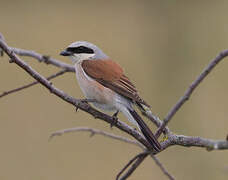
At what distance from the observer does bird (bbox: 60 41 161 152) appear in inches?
72.1

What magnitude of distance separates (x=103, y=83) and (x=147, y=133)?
0.53 meters

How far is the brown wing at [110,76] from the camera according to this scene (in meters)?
1.87

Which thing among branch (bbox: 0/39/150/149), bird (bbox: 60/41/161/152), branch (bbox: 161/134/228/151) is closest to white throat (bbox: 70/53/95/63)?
bird (bbox: 60/41/161/152)

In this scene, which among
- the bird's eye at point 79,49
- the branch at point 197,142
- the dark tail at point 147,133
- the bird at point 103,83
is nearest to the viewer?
the branch at point 197,142

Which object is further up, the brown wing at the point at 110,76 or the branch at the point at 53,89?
the branch at the point at 53,89

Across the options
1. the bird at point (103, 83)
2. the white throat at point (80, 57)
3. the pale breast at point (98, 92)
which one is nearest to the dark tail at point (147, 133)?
the bird at point (103, 83)

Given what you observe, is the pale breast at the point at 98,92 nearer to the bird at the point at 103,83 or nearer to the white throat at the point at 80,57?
the bird at the point at 103,83

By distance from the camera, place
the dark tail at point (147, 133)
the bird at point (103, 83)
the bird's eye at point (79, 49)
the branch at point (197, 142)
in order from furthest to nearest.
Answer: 1. the bird's eye at point (79, 49)
2. the bird at point (103, 83)
3. the dark tail at point (147, 133)
4. the branch at point (197, 142)

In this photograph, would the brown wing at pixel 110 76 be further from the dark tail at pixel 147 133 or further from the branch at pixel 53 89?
the branch at pixel 53 89

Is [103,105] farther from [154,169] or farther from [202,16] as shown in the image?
[202,16]

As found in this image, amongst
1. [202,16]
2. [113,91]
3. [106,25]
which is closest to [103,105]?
[113,91]

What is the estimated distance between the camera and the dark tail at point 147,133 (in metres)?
1.24

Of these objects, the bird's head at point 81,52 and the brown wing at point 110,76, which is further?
the bird's head at point 81,52

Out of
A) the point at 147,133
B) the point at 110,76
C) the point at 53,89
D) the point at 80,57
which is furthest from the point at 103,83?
the point at 53,89
